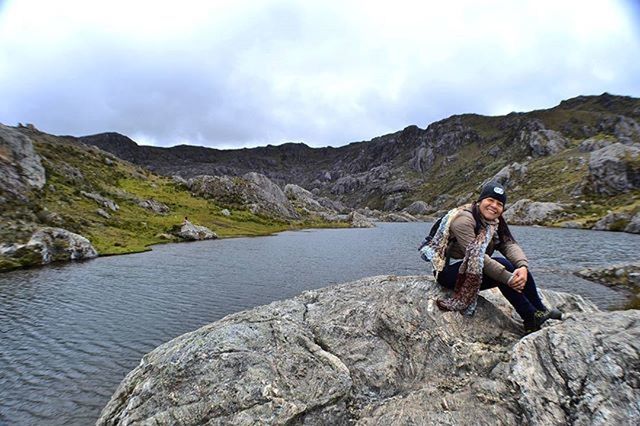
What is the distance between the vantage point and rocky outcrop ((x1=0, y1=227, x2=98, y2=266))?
46.3 m

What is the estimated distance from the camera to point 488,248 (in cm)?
1141

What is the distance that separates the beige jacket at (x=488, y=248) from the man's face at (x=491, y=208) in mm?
398

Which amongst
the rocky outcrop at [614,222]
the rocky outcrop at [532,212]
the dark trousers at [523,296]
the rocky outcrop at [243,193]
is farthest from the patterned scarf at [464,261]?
the rocky outcrop at [532,212]

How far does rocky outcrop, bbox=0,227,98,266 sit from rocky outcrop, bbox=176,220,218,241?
3078 cm

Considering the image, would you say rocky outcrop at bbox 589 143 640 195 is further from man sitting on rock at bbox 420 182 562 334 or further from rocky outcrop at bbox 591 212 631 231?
man sitting on rock at bbox 420 182 562 334

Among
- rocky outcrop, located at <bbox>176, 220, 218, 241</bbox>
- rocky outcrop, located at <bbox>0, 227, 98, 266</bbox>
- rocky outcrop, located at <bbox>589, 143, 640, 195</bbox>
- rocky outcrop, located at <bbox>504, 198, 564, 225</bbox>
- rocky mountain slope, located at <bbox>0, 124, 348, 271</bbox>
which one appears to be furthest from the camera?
rocky outcrop, located at <bbox>504, 198, 564, 225</bbox>

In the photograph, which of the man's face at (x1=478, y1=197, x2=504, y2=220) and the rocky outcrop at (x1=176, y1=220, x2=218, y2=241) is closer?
the man's face at (x1=478, y1=197, x2=504, y2=220)

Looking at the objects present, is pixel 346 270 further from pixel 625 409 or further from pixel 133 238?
pixel 133 238

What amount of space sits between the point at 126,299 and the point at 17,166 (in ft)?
201

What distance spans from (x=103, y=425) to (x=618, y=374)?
13037 mm

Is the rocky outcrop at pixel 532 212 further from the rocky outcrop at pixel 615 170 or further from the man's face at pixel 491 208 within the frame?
the man's face at pixel 491 208

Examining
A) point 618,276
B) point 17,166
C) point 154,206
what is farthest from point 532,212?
point 17,166

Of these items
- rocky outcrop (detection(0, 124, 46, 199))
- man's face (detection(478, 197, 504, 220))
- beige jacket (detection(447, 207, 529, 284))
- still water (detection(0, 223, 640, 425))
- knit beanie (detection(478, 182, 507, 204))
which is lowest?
still water (detection(0, 223, 640, 425))

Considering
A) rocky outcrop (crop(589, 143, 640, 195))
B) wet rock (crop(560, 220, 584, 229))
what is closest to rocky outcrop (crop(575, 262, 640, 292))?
wet rock (crop(560, 220, 584, 229))
